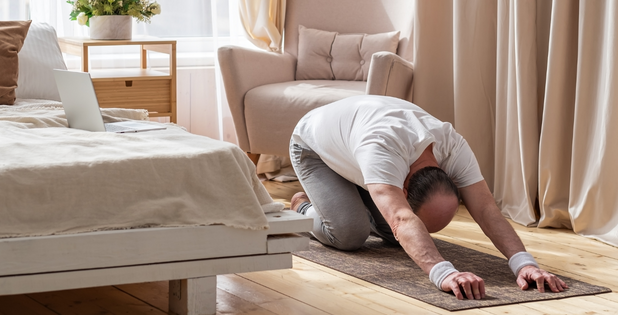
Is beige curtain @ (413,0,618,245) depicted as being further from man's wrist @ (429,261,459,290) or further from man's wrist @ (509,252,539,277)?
man's wrist @ (429,261,459,290)

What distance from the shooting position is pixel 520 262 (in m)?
1.94

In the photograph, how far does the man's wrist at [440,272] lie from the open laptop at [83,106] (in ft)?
2.64

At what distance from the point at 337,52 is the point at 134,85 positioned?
35.6 inches

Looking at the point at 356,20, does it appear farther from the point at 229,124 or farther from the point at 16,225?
the point at 16,225

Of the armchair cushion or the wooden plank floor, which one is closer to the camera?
the wooden plank floor

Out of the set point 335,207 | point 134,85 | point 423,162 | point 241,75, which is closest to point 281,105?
point 241,75

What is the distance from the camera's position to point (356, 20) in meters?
3.55

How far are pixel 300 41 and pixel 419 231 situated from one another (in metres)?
1.91

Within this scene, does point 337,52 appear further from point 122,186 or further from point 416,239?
point 122,186

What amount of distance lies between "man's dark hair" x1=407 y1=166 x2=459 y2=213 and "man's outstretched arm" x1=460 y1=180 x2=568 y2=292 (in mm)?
118

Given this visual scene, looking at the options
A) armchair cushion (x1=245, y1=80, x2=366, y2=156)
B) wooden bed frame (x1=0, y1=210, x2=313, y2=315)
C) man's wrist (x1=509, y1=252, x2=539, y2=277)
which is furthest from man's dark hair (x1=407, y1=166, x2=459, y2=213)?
armchair cushion (x1=245, y1=80, x2=366, y2=156)

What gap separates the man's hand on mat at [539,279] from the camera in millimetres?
1881

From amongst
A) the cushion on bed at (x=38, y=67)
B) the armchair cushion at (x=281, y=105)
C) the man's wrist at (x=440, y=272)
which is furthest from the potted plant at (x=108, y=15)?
the man's wrist at (x=440, y=272)

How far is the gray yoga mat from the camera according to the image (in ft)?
5.98
